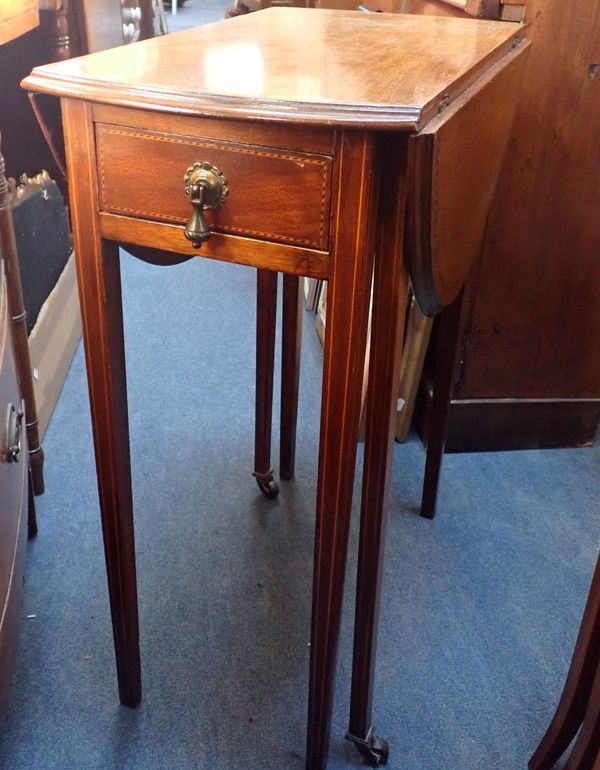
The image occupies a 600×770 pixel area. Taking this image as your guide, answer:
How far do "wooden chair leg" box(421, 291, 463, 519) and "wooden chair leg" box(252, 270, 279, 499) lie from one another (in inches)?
12.8

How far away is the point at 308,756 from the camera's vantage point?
1.10 metres

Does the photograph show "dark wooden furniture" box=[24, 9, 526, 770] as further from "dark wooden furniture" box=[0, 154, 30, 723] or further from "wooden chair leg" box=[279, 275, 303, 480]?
"wooden chair leg" box=[279, 275, 303, 480]

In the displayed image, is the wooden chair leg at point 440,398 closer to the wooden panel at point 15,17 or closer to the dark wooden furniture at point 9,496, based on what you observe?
the dark wooden furniture at point 9,496

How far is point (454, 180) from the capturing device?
872mm

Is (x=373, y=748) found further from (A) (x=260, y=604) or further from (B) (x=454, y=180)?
(B) (x=454, y=180)

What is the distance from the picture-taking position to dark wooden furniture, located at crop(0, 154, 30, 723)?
1020mm

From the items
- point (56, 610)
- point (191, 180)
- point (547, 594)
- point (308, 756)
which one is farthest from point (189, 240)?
point (547, 594)

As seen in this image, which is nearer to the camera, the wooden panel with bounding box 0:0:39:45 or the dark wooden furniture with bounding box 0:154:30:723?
the dark wooden furniture with bounding box 0:154:30:723

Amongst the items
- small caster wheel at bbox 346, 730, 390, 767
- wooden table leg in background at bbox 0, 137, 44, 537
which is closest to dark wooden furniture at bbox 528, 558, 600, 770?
small caster wheel at bbox 346, 730, 390, 767

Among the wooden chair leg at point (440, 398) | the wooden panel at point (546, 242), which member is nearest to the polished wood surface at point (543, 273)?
the wooden panel at point (546, 242)

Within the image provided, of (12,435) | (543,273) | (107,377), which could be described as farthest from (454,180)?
(543,273)

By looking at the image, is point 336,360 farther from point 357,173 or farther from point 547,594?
point 547,594

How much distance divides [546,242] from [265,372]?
2.21 ft

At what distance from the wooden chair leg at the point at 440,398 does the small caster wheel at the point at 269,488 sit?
0.32m
